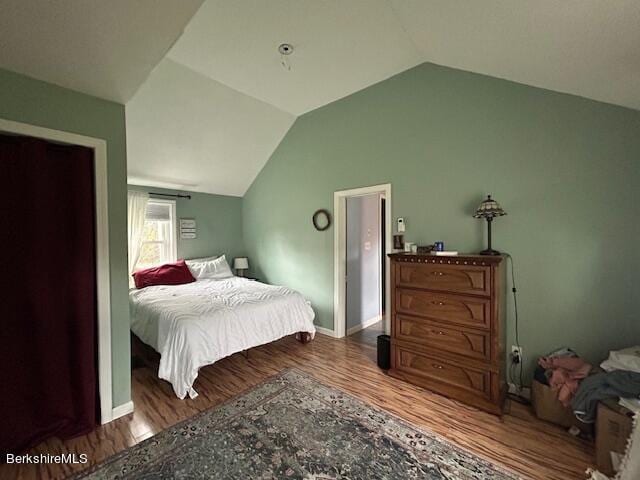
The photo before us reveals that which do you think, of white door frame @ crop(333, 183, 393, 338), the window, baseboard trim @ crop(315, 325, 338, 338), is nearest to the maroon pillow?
the window

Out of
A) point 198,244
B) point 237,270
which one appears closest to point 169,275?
point 198,244

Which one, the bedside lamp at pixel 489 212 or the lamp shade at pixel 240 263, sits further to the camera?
the lamp shade at pixel 240 263

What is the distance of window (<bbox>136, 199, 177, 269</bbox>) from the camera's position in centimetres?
419

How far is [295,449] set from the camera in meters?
1.68

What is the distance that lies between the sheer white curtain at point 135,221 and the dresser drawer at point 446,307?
3690 mm

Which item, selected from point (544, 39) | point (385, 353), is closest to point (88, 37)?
point (544, 39)

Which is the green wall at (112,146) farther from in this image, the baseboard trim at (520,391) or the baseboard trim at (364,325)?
the baseboard trim at (520,391)

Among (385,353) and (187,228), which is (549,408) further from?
(187,228)

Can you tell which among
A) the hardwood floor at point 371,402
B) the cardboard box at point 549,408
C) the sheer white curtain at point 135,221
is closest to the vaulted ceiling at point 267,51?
the sheer white curtain at point 135,221

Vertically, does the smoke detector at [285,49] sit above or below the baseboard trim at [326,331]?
above

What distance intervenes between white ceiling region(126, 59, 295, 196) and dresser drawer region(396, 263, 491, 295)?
112 inches

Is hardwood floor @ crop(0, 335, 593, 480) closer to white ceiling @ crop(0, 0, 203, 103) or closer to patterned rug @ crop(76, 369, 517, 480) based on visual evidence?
patterned rug @ crop(76, 369, 517, 480)

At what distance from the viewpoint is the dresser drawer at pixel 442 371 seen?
6.82 feet

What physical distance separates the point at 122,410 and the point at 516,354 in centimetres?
321
